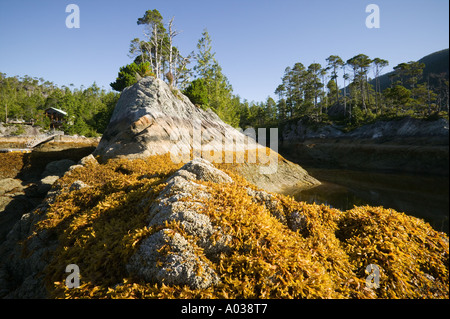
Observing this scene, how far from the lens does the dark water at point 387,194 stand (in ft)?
35.1

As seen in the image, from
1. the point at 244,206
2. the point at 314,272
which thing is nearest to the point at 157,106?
the point at 244,206

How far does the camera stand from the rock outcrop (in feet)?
41.0

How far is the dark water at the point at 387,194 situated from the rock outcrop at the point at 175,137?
2397 mm

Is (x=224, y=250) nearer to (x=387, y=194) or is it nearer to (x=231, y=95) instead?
(x=387, y=194)

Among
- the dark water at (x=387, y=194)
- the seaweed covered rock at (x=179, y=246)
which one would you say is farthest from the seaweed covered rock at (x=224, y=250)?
the dark water at (x=387, y=194)

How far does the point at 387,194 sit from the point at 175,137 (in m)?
16.7

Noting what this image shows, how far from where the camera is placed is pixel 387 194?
14180mm

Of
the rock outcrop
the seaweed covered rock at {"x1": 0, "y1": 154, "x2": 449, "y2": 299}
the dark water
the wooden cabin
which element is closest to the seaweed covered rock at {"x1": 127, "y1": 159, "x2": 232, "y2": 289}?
the seaweed covered rock at {"x1": 0, "y1": 154, "x2": 449, "y2": 299}

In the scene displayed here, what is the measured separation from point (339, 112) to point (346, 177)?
44294 mm

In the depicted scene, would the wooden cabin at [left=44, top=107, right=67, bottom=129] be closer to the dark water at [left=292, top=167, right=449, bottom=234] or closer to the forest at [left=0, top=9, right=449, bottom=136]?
the forest at [left=0, top=9, right=449, bottom=136]

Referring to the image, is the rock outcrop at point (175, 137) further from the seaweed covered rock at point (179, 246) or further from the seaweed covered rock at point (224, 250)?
the seaweed covered rock at point (179, 246)

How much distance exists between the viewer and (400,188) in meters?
15.2

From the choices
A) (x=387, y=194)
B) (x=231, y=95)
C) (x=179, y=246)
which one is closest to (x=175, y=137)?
(x=179, y=246)
